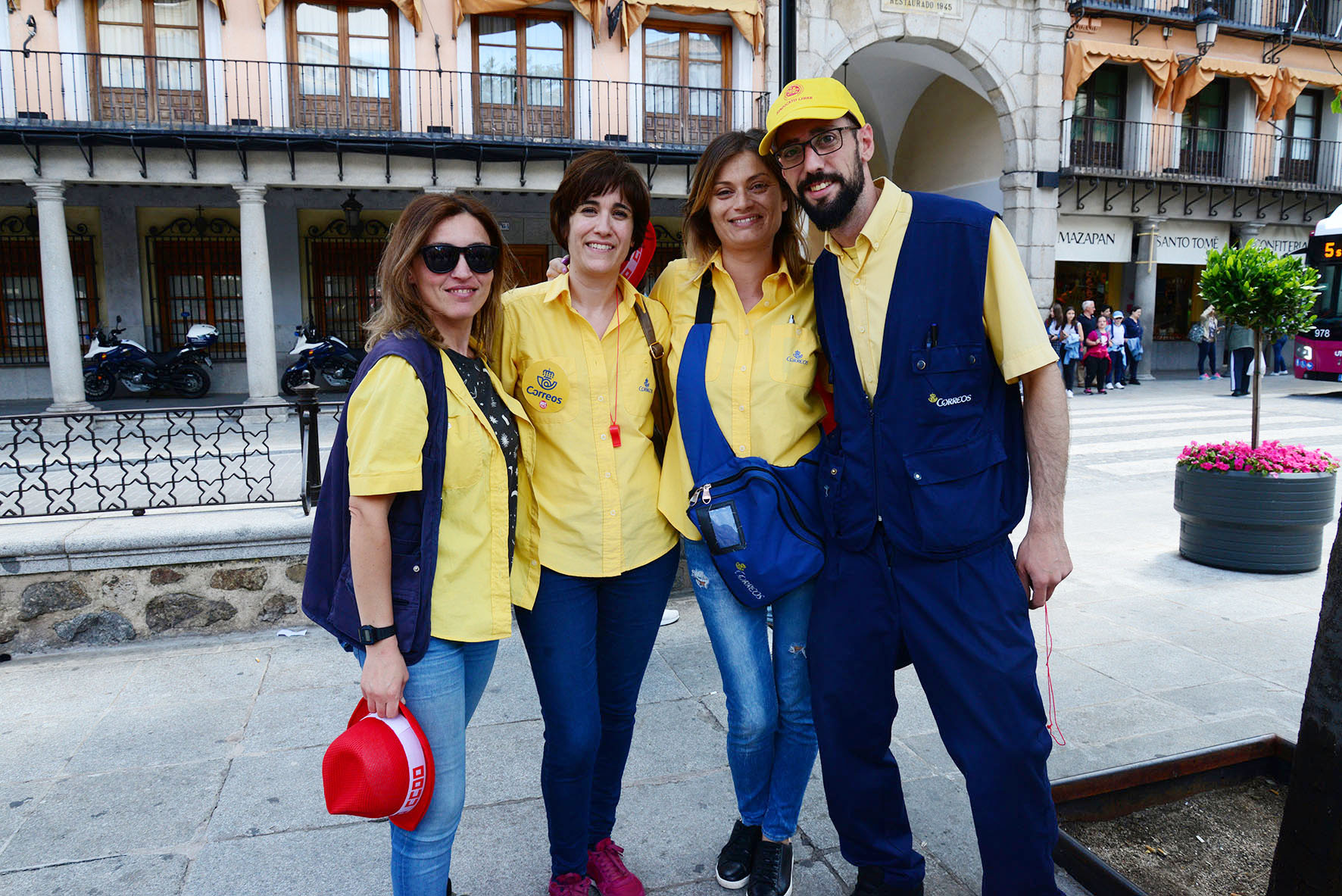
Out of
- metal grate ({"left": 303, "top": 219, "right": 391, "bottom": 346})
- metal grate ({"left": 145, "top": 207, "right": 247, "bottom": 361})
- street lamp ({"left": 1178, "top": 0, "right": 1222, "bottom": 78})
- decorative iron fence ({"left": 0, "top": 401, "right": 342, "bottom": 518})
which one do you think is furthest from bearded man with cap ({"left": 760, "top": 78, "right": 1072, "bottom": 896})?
street lamp ({"left": 1178, "top": 0, "right": 1222, "bottom": 78})

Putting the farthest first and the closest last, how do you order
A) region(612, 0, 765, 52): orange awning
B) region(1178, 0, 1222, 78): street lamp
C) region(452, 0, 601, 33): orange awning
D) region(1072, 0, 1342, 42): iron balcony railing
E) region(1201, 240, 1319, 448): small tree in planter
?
region(1072, 0, 1342, 42): iron balcony railing
region(1178, 0, 1222, 78): street lamp
region(612, 0, 765, 52): orange awning
region(452, 0, 601, 33): orange awning
region(1201, 240, 1319, 448): small tree in planter

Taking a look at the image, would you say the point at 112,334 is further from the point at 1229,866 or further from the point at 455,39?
the point at 1229,866

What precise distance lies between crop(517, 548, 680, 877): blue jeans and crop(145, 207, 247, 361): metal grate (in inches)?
612

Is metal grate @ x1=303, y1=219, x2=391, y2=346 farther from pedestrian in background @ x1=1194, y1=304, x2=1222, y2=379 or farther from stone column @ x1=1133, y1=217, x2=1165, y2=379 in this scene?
pedestrian in background @ x1=1194, y1=304, x2=1222, y2=379

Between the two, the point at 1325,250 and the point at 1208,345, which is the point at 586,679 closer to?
the point at 1325,250

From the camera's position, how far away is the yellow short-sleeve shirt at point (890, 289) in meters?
2.08

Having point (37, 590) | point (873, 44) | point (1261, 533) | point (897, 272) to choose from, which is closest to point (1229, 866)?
point (897, 272)

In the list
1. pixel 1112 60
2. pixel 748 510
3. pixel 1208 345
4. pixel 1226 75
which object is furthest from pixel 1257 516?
pixel 1226 75

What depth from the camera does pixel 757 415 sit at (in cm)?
232

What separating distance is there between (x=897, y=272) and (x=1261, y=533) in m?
4.65

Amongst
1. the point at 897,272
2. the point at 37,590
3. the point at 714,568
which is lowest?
the point at 37,590

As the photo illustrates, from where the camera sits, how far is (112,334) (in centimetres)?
1512

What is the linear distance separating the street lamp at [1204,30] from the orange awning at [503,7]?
11686 millimetres

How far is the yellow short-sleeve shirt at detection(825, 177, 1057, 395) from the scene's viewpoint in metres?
2.08
